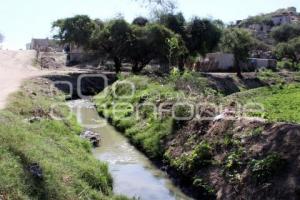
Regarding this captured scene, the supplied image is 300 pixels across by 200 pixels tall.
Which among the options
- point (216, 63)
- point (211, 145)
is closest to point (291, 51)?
point (216, 63)

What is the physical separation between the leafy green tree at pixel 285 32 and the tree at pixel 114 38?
62.5 metres

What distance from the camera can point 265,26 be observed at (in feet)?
425

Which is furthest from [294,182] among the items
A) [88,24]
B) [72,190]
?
[88,24]

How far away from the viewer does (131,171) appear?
19031 millimetres

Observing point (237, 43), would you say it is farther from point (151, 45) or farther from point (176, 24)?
point (151, 45)

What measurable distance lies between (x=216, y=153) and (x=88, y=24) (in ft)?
126

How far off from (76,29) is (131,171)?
35629mm

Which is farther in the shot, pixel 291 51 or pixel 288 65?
pixel 291 51

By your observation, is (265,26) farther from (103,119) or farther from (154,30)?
(103,119)

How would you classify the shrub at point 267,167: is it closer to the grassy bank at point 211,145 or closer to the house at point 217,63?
the grassy bank at point 211,145

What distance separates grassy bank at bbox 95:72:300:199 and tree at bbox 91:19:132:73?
2199 centimetres

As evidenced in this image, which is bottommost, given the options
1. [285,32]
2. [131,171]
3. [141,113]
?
[131,171]

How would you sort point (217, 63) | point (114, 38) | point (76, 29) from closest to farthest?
point (114, 38), point (76, 29), point (217, 63)

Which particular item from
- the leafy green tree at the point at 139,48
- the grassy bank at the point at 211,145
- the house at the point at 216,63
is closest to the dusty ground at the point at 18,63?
the leafy green tree at the point at 139,48
